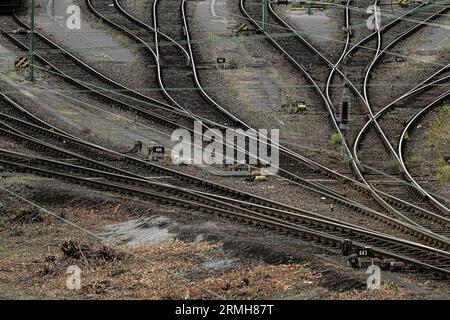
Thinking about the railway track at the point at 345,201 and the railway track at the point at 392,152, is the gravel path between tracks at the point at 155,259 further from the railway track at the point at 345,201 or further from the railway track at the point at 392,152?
the railway track at the point at 392,152

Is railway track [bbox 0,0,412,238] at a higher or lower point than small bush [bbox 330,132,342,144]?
lower

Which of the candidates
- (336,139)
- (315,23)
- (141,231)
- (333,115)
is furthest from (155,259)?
(315,23)

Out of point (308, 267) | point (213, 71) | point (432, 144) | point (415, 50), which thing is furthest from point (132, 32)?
point (308, 267)

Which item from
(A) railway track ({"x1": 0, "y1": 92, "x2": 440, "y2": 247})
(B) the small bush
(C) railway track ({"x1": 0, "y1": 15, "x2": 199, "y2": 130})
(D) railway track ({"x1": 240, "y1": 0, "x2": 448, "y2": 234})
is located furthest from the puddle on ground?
(A) railway track ({"x1": 0, "y1": 92, "x2": 440, "y2": 247})
